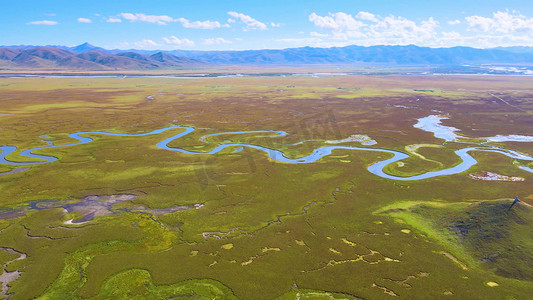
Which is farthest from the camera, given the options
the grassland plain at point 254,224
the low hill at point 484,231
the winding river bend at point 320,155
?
the winding river bend at point 320,155

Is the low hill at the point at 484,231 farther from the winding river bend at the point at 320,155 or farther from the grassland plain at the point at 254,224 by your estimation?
the winding river bend at the point at 320,155

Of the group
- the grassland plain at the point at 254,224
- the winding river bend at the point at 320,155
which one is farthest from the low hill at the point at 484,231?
the winding river bend at the point at 320,155

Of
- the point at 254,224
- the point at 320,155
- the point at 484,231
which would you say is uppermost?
the point at 320,155

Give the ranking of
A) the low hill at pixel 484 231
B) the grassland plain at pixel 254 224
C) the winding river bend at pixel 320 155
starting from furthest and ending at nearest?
the winding river bend at pixel 320 155, the low hill at pixel 484 231, the grassland plain at pixel 254 224

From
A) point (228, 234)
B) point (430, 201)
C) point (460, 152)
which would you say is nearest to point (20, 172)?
point (228, 234)

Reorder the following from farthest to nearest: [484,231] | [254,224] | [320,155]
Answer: [320,155] < [254,224] < [484,231]

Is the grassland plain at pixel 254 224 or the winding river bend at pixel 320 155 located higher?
the winding river bend at pixel 320 155

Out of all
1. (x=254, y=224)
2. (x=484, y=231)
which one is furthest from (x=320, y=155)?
(x=484, y=231)

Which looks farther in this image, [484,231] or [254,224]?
[254,224]

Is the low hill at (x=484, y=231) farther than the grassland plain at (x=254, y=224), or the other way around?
the low hill at (x=484, y=231)

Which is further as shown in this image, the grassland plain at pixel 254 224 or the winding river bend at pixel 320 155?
the winding river bend at pixel 320 155

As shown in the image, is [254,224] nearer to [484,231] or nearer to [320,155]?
[484,231]
